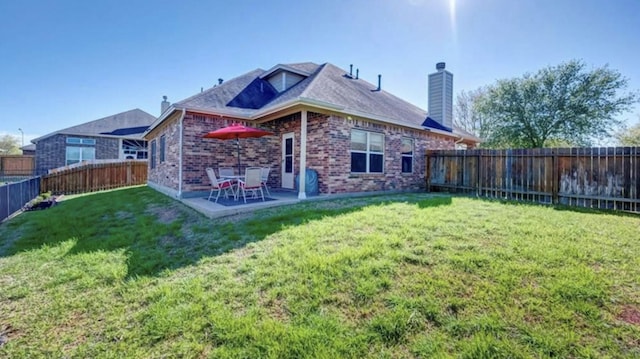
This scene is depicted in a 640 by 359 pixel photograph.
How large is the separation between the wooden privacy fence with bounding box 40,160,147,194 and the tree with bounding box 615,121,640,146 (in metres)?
30.2

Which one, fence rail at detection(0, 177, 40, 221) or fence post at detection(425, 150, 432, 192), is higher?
fence post at detection(425, 150, 432, 192)

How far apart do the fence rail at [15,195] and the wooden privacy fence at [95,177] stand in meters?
1.42

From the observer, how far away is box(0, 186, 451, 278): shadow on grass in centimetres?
428

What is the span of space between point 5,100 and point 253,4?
987 inches

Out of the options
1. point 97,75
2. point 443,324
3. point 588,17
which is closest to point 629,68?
point 588,17

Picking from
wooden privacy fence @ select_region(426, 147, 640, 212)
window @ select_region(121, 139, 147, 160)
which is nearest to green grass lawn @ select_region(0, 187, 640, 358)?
wooden privacy fence @ select_region(426, 147, 640, 212)

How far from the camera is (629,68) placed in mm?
13750

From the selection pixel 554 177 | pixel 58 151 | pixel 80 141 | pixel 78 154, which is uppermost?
pixel 80 141

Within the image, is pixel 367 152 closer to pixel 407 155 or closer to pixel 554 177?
pixel 407 155

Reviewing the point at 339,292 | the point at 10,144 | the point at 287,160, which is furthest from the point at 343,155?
the point at 10,144

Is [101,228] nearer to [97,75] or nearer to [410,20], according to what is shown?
[410,20]

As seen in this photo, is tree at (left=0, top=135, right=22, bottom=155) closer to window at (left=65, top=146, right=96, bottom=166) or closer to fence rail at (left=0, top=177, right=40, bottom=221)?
window at (left=65, top=146, right=96, bottom=166)

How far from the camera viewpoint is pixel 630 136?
2025 centimetres

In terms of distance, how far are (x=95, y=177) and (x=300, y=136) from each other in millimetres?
12133
